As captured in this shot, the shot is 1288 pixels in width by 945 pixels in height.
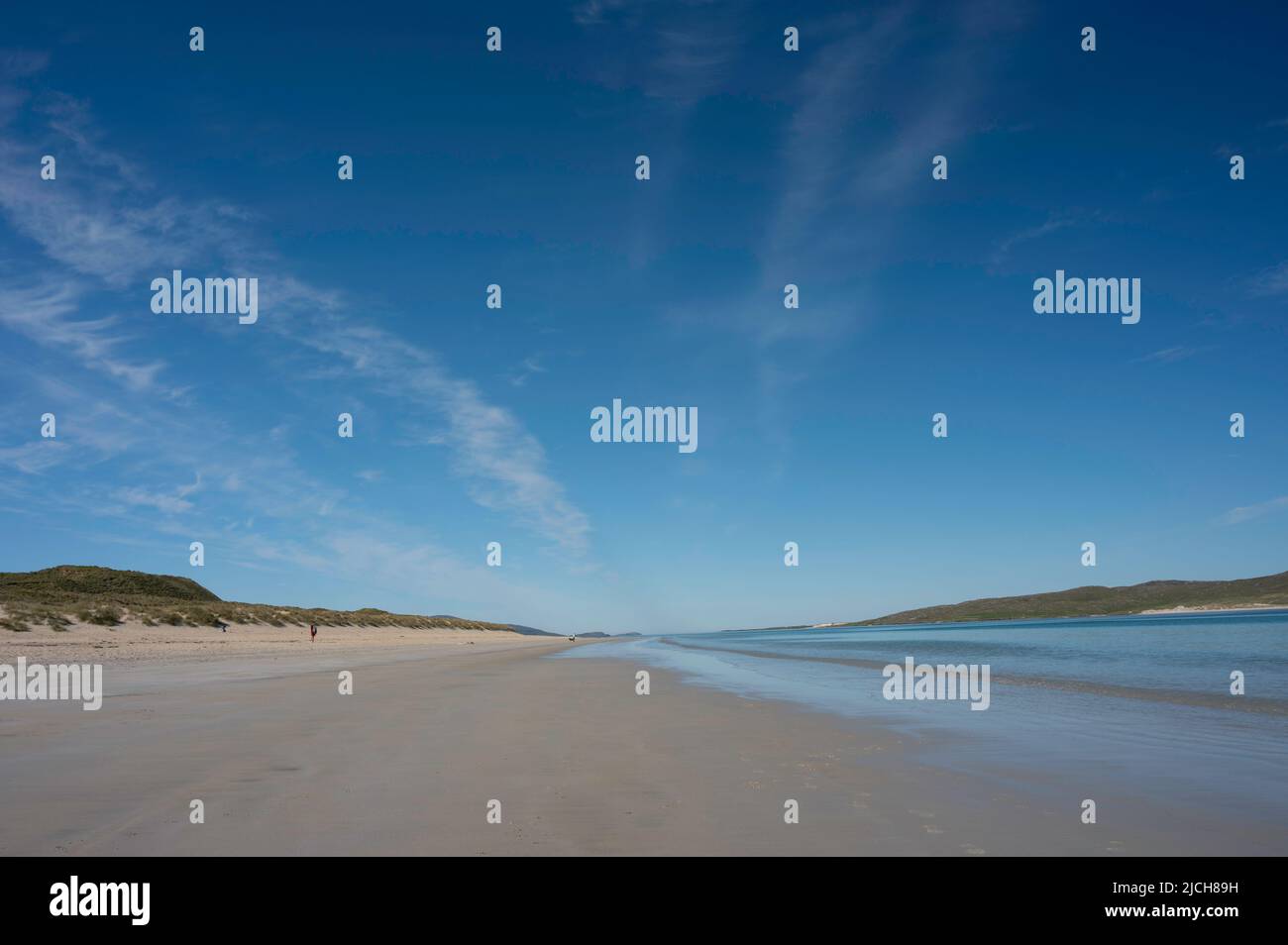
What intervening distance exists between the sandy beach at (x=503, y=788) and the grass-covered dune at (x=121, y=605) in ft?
102

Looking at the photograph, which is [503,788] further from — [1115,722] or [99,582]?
[99,582]

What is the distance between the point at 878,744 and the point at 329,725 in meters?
10.2

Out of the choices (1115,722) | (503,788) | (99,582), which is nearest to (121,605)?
(99,582)

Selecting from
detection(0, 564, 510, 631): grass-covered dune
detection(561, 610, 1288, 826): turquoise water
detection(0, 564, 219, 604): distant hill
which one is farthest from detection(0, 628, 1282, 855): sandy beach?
detection(0, 564, 219, 604): distant hill

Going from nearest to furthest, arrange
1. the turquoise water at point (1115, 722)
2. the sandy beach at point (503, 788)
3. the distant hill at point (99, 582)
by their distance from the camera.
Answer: the sandy beach at point (503, 788), the turquoise water at point (1115, 722), the distant hill at point (99, 582)

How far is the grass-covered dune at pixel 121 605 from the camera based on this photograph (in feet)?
129

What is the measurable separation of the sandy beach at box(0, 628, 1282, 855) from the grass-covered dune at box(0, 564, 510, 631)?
1218 inches

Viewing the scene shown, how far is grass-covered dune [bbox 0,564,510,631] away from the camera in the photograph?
129ft

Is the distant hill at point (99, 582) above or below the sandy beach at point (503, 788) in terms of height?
above

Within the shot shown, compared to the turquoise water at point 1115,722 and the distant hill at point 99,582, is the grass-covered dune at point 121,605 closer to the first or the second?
the distant hill at point 99,582

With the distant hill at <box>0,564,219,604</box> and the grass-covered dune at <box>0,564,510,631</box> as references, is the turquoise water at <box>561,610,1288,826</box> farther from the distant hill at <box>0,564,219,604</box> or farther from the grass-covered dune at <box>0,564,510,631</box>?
the distant hill at <box>0,564,219,604</box>

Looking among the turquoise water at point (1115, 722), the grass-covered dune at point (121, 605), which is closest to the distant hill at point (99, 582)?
the grass-covered dune at point (121, 605)
